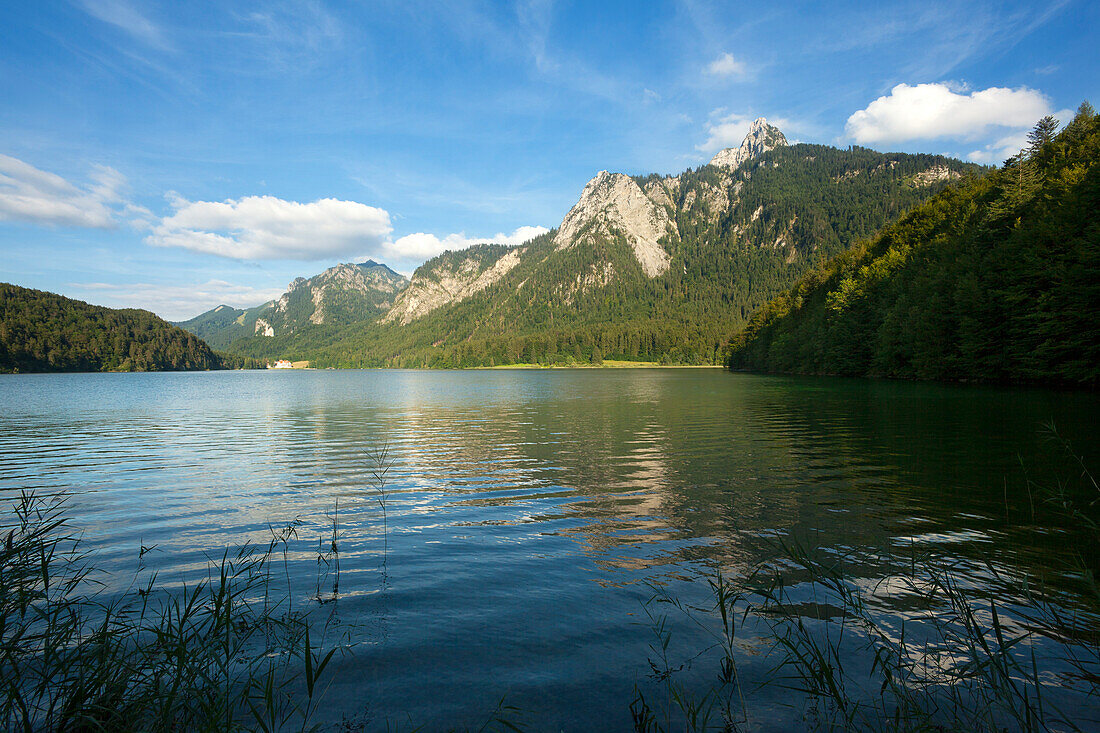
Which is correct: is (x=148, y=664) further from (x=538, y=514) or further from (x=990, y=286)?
(x=990, y=286)

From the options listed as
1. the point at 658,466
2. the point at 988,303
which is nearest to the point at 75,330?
the point at 658,466

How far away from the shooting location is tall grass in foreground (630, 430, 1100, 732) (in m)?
4.33

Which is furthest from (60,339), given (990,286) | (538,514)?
(990,286)

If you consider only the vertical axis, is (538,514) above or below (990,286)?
below

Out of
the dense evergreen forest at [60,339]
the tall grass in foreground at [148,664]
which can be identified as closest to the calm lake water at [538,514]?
the tall grass in foreground at [148,664]

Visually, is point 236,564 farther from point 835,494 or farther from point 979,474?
point 979,474

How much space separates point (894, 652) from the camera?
17.8 feet

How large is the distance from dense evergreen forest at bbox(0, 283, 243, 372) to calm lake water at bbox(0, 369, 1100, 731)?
18798 centimetres

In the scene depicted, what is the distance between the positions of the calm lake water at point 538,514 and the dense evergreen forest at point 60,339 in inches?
7401

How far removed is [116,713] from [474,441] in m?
22.4

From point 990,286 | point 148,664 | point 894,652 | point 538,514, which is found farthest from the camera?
A: point 990,286

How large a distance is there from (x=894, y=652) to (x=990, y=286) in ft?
206

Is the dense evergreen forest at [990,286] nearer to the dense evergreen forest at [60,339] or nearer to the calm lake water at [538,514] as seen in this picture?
the calm lake water at [538,514]

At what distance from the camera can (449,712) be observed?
15.5 feet
